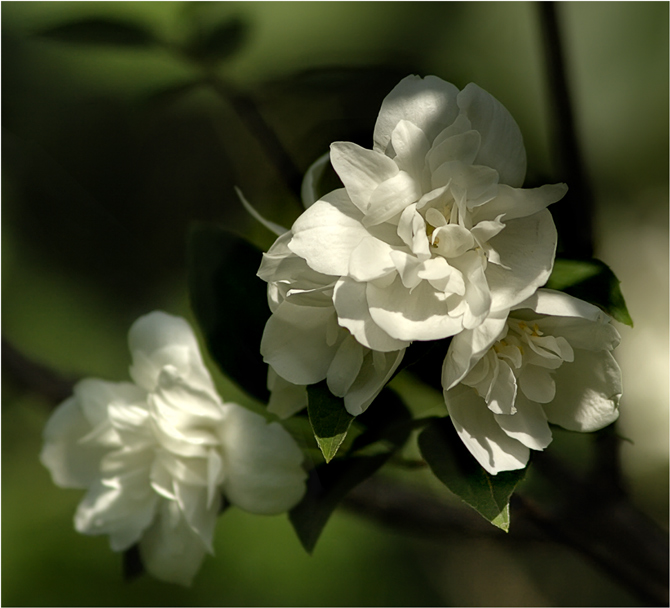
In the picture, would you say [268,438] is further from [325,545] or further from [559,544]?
[559,544]

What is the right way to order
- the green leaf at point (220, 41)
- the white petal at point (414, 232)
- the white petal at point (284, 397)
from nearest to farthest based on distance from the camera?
the white petal at point (414, 232)
the white petal at point (284, 397)
the green leaf at point (220, 41)

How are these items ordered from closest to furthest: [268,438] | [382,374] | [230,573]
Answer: [382,374], [268,438], [230,573]

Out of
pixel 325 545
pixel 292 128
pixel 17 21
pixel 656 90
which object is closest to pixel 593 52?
pixel 656 90

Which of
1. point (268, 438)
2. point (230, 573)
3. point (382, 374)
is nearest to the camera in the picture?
point (382, 374)

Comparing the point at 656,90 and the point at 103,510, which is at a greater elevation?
the point at 656,90

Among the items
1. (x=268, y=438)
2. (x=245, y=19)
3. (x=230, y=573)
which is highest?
(x=245, y=19)

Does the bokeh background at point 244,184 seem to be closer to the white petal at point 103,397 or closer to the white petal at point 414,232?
the white petal at point 103,397

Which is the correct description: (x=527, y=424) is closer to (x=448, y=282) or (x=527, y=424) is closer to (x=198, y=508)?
(x=448, y=282)

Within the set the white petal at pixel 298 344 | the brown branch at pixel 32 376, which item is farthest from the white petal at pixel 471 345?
the brown branch at pixel 32 376
